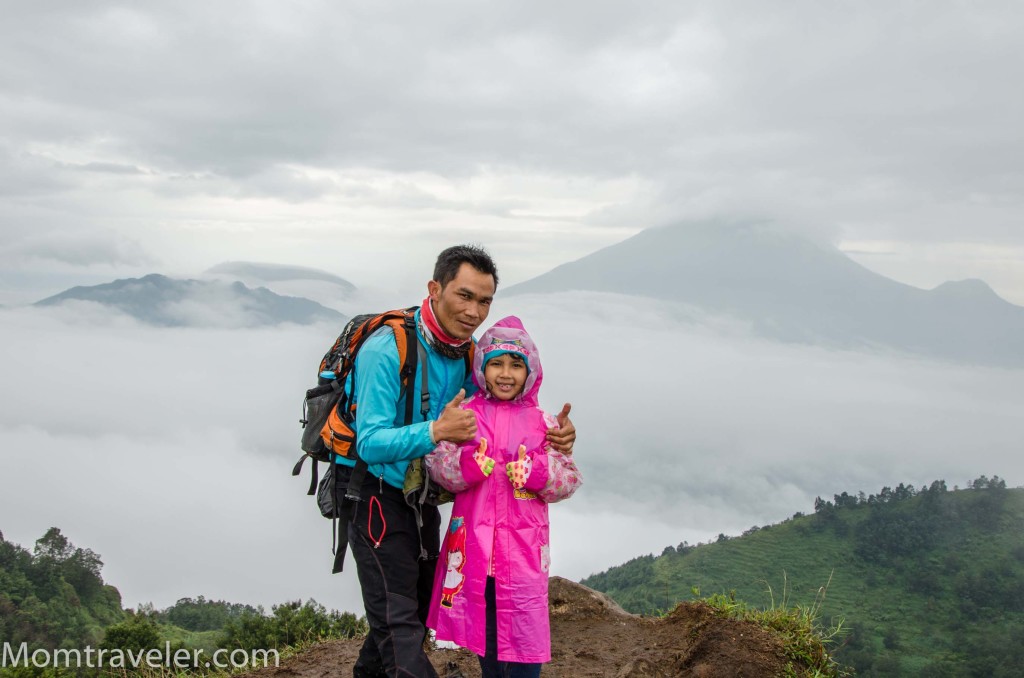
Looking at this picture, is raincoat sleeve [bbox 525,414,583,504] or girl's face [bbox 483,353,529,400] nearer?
raincoat sleeve [bbox 525,414,583,504]

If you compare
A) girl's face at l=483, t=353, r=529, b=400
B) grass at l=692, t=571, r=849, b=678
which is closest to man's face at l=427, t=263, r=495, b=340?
girl's face at l=483, t=353, r=529, b=400

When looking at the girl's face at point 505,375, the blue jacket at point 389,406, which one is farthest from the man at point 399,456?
the girl's face at point 505,375

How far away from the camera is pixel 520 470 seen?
4.46 m

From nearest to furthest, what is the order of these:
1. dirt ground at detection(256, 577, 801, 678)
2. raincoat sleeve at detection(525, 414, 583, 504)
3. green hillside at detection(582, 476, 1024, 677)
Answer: raincoat sleeve at detection(525, 414, 583, 504), dirt ground at detection(256, 577, 801, 678), green hillside at detection(582, 476, 1024, 677)

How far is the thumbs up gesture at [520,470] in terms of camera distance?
4.45 meters

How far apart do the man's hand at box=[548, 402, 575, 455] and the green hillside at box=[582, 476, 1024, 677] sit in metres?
25.3

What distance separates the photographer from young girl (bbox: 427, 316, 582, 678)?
4.46 metres

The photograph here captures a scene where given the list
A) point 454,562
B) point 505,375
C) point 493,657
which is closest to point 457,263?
point 505,375

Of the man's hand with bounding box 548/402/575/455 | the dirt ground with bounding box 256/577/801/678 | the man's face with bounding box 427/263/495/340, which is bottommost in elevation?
the dirt ground with bounding box 256/577/801/678

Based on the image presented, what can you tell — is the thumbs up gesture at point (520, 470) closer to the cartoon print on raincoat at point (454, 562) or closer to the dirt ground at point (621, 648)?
the cartoon print on raincoat at point (454, 562)

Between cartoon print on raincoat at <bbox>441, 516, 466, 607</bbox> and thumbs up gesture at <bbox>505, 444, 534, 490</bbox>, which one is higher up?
thumbs up gesture at <bbox>505, 444, 534, 490</bbox>

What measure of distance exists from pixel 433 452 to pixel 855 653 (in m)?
28.3

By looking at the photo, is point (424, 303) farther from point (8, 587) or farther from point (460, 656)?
point (8, 587)

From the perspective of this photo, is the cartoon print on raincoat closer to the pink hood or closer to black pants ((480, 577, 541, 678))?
black pants ((480, 577, 541, 678))
